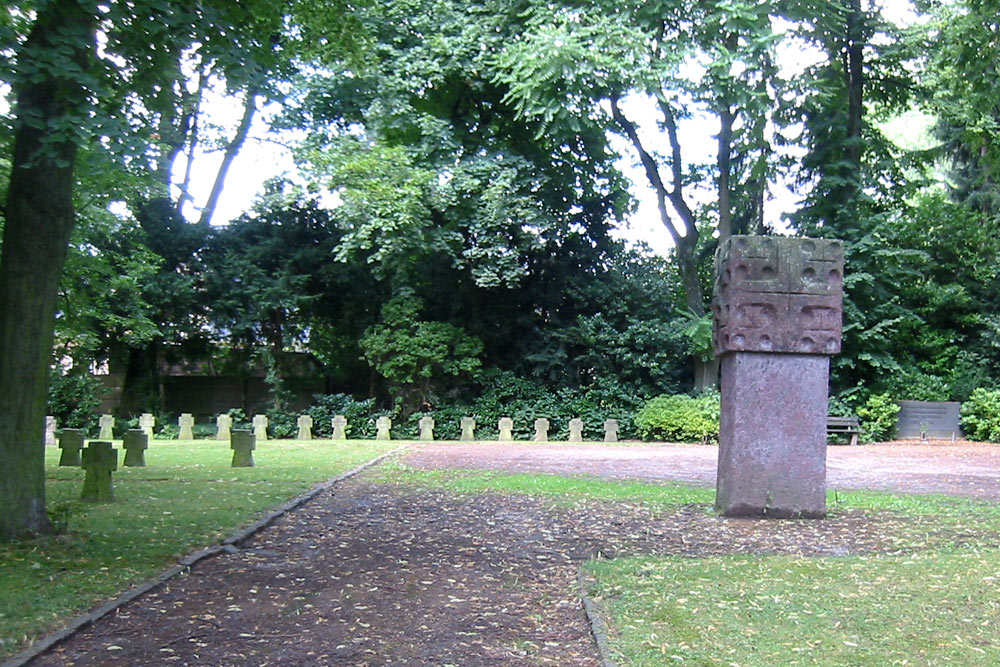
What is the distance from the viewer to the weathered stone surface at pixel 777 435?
8773 mm

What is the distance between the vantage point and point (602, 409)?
24.7 m

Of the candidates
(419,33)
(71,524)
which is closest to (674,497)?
(71,524)

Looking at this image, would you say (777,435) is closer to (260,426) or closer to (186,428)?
(260,426)

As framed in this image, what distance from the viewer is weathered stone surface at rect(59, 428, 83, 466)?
13977 millimetres

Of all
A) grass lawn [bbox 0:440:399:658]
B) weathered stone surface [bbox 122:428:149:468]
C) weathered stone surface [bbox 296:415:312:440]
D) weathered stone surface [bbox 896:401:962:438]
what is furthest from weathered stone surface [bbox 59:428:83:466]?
weathered stone surface [bbox 896:401:962:438]

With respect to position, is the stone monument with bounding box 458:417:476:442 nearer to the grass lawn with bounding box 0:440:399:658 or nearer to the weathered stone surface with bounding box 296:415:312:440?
the weathered stone surface with bounding box 296:415:312:440

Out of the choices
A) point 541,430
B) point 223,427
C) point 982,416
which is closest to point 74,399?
point 223,427

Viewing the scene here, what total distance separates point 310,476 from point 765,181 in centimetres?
1931

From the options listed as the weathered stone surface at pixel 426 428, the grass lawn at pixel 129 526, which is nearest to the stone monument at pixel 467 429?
the weathered stone surface at pixel 426 428

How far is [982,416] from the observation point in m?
23.4

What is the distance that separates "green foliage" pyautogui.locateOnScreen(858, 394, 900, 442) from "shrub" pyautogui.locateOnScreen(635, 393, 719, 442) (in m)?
4.18

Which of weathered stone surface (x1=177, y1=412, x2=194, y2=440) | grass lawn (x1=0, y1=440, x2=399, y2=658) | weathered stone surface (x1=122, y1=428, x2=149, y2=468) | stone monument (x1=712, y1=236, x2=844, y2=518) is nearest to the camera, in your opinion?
grass lawn (x1=0, y1=440, x2=399, y2=658)

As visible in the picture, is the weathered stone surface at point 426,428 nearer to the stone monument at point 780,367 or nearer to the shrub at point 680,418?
the shrub at point 680,418

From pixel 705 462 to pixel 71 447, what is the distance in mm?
11326
